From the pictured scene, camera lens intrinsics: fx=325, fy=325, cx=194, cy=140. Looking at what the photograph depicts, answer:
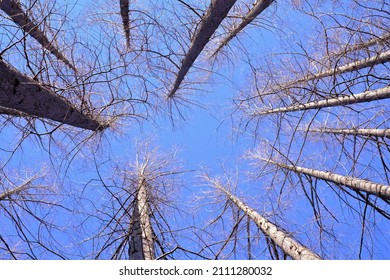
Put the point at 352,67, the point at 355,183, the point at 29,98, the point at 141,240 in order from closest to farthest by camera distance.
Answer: the point at 29,98 → the point at 141,240 → the point at 355,183 → the point at 352,67

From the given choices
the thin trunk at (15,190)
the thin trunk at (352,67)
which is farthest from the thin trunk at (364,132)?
the thin trunk at (15,190)

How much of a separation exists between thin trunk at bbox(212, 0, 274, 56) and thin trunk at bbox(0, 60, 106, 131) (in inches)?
119

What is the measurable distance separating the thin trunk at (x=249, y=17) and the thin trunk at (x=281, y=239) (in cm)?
318

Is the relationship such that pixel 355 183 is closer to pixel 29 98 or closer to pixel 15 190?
pixel 29 98

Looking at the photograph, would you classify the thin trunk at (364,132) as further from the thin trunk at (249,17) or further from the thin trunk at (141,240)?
the thin trunk at (141,240)

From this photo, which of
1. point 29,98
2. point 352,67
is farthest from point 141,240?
point 352,67

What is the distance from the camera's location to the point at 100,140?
5.24 metres

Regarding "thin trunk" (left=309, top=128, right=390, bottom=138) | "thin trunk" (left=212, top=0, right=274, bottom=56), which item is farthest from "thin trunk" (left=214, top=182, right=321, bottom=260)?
"thin trunk" (left=212, top=0, right=274, bottom=56)

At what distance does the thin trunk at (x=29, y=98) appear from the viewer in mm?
2816

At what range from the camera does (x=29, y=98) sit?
3113 millimetres

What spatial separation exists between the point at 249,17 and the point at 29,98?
4.33 metres
